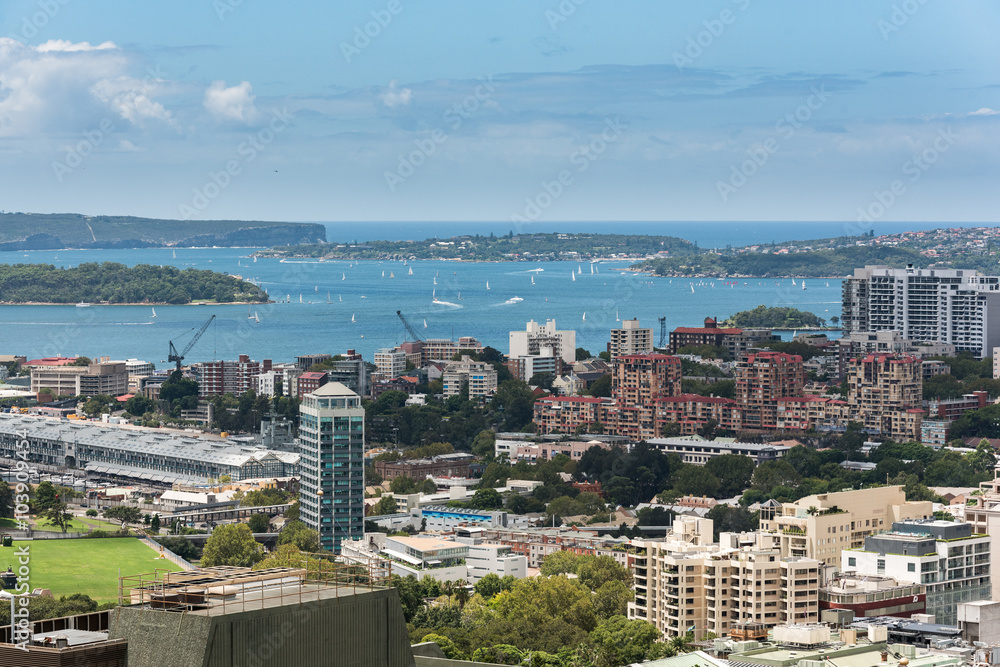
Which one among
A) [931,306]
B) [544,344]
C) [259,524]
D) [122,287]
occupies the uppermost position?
[931,306]

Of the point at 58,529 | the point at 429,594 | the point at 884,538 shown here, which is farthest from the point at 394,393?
the point at 884,538

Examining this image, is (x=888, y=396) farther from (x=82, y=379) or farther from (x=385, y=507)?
(x=82, y=379)

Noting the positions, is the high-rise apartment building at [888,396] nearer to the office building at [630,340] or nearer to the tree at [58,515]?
the office building at [630,340]

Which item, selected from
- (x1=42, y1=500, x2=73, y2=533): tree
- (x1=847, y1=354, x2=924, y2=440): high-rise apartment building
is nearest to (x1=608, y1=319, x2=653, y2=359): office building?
(x1=847, y1=354, x2=924, y2=440): high-rise apartment building

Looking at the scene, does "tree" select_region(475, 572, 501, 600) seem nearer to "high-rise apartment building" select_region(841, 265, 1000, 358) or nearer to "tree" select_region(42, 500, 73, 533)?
"tree" select_region(42, 500, 73, 533)

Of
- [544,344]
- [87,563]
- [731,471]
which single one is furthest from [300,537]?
[544,344]
